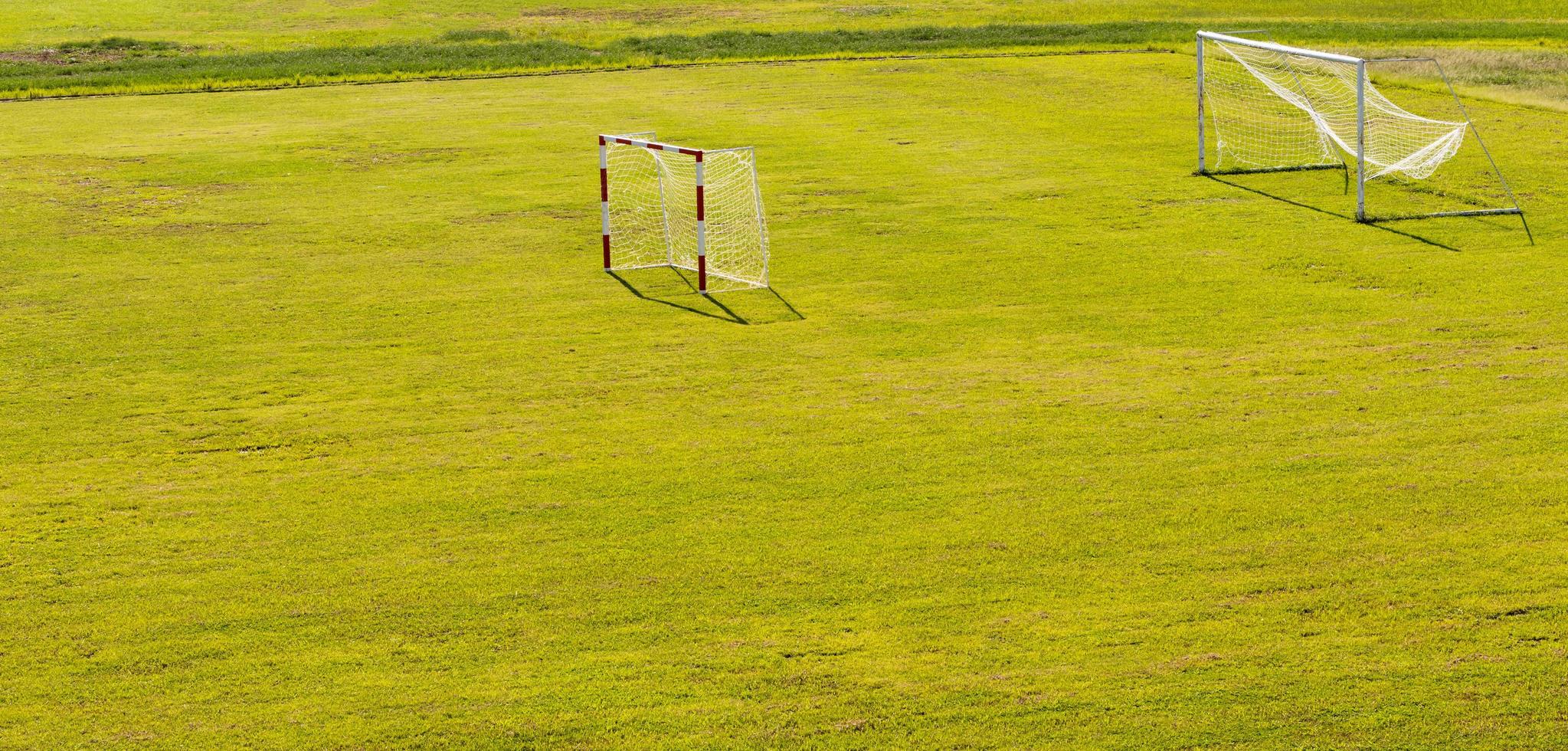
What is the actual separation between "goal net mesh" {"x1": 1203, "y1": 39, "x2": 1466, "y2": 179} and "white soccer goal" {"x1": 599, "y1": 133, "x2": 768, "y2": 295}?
314 inches

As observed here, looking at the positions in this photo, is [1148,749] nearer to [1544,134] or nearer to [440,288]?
[440,288]

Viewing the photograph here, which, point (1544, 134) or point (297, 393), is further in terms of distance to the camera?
point (1544, 134)

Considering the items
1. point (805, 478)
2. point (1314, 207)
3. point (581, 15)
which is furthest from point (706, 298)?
point (581, 15)

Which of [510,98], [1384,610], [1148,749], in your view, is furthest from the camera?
[510,98]

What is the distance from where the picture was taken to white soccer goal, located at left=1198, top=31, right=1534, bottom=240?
21.5 metres

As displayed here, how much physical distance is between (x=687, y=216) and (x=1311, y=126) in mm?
12794

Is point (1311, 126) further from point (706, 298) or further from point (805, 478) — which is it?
point (805, 478)

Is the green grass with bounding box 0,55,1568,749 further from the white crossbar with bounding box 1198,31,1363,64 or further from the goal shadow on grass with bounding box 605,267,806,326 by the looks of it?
the white crossbar with bounding box 1198,31,1363,64

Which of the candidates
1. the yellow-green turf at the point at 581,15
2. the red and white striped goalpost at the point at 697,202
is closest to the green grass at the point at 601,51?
the yellow-green turf at the point at 581,15

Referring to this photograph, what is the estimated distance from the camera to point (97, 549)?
35.4 ft

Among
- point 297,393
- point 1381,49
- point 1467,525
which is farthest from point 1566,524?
point 1381,49

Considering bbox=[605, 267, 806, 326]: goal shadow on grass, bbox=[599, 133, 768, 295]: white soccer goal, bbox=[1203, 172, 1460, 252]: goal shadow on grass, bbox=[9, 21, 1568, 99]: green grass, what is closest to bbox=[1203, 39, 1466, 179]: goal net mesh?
bbox=[1203, 172, 1460, 252]: goal shadow on grass

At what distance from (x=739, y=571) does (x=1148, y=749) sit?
3.14 m

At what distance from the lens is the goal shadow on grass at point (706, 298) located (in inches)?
669
